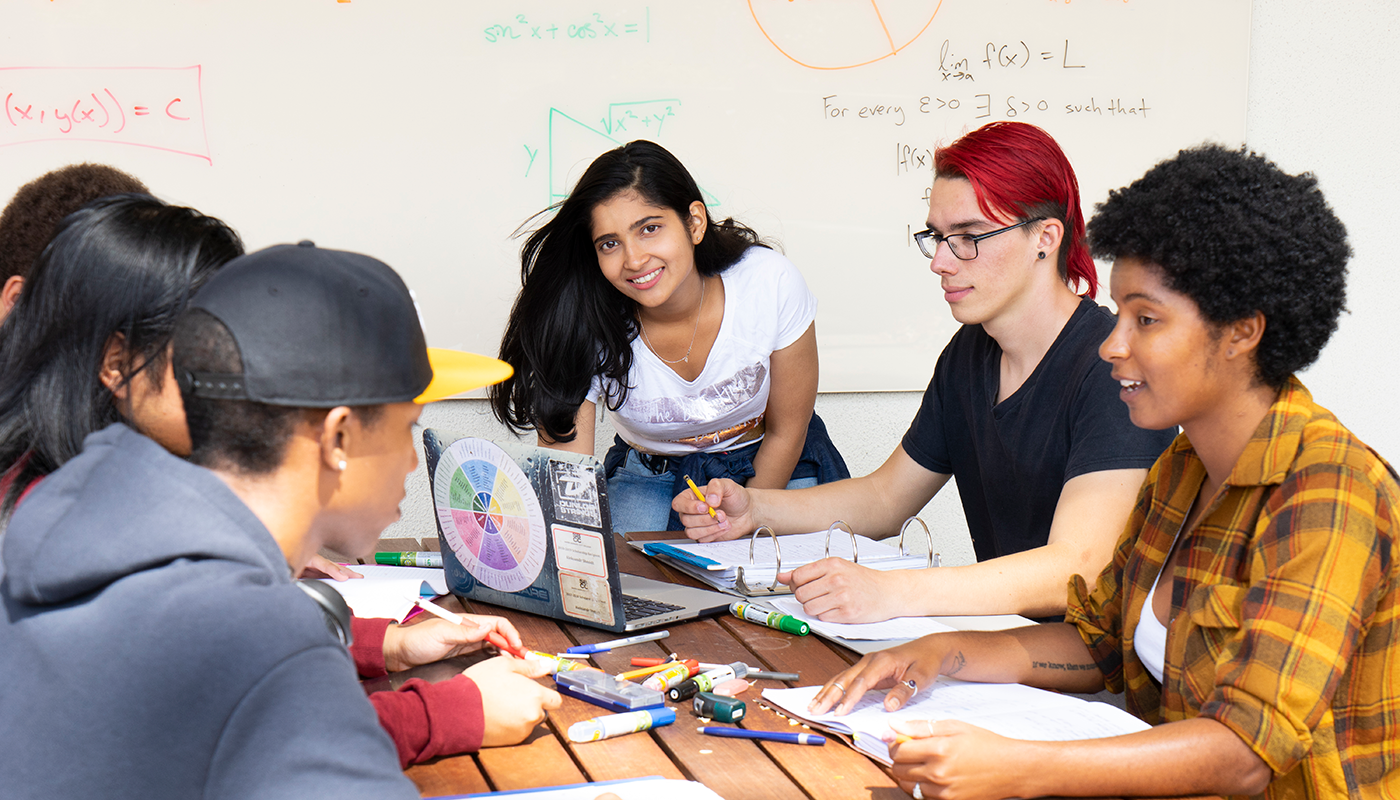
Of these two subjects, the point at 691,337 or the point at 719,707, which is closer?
the point at 719,707

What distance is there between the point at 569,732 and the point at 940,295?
2222mm

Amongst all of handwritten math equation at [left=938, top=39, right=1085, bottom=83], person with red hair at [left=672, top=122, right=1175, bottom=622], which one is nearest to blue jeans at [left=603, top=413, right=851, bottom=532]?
person with red hair at [left=672, top=122, right=1175, bottom=622]

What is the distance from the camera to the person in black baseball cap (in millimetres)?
659

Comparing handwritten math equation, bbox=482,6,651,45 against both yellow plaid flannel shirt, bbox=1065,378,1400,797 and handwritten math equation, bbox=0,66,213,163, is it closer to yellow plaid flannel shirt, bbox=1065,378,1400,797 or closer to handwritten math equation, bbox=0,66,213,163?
handwritten math equation, bbox=0,66,213,163

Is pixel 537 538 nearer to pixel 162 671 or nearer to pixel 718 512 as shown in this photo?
pixel 718 512

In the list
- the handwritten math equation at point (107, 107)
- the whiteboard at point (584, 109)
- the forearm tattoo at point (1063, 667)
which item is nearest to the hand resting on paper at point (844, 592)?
the forearm tattoo at point (1063, 667)

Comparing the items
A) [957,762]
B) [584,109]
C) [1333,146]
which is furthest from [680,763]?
[1333,146]


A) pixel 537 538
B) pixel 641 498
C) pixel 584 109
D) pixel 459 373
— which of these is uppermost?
pixel 584 109

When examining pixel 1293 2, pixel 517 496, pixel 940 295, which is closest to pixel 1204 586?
pixel 517 496

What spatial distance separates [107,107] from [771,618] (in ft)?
6.60

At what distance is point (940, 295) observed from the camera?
3.03 m

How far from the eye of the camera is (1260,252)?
1074 mm

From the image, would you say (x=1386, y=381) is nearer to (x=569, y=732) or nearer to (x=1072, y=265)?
(x=1072, y=265)

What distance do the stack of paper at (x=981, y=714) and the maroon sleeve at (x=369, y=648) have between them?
42 centimetres
